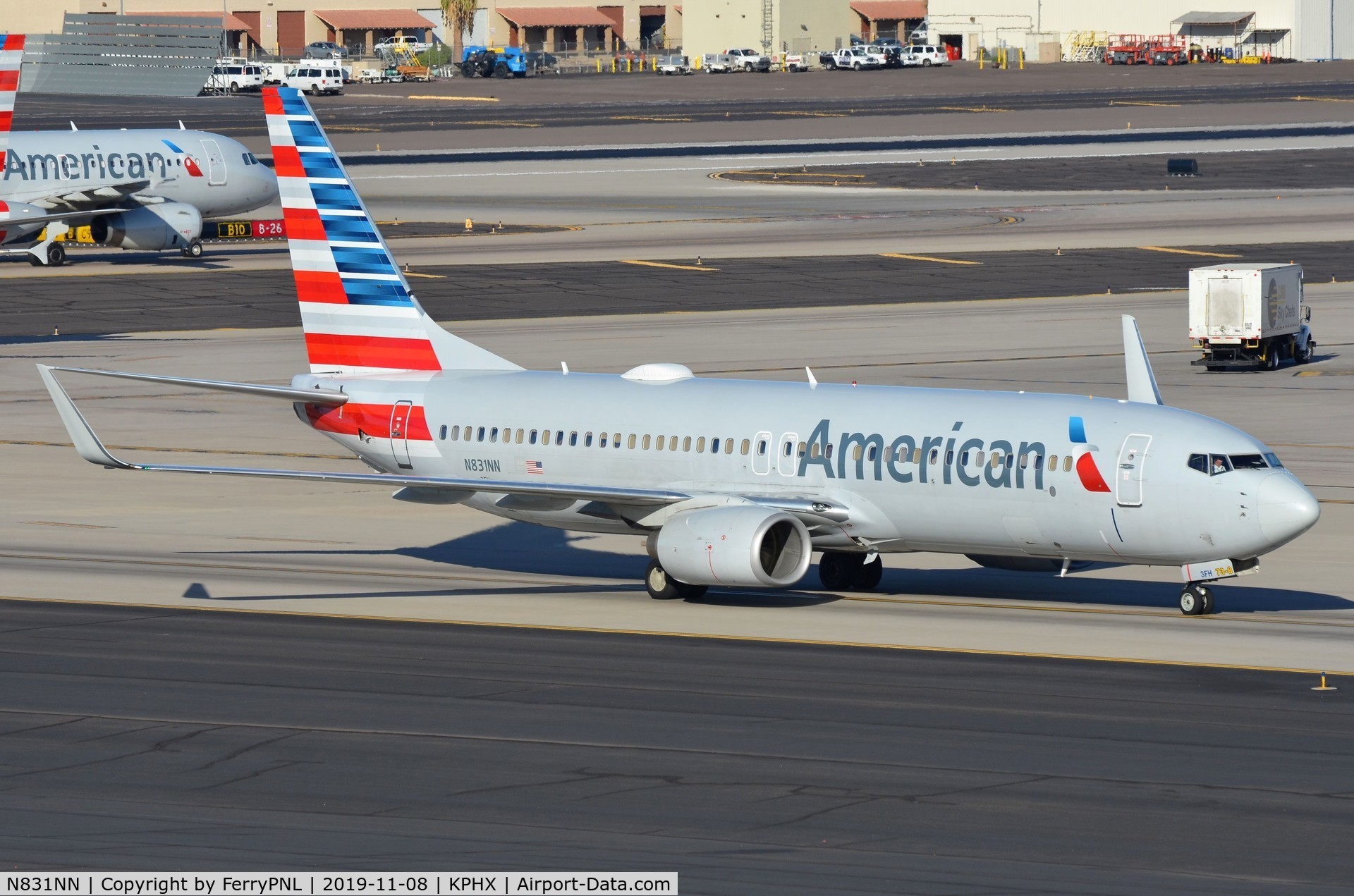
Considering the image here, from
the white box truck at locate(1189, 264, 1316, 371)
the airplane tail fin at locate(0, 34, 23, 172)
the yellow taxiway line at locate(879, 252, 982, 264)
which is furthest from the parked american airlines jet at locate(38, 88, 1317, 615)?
the yellow taxiway line at locate(879, 252, 982, 264)

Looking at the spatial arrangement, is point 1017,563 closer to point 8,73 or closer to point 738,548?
point 738,548

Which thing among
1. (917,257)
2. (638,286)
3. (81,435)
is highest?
(917,257)

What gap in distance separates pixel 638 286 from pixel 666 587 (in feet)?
183

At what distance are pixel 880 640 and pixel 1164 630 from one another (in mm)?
4872

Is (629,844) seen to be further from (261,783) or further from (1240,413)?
(1240,413)

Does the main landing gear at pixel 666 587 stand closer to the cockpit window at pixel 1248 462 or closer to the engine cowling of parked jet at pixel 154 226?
the cockpit window at pixel 1248 462

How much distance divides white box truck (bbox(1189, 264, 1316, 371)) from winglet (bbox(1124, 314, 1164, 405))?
104ft

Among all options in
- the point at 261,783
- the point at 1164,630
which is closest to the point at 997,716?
the point at 1164,630

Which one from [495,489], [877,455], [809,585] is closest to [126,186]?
[809,585]

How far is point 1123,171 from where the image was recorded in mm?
142250

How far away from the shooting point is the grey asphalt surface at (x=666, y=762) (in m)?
23.1

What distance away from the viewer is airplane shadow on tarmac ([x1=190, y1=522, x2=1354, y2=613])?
39.9m

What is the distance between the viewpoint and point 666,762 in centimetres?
2770

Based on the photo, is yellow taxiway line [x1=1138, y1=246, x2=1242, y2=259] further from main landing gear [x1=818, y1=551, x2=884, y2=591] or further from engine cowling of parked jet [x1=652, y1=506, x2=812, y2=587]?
engine cowling of parked jet [x1=652, y1=506, x2=812, y2=587]
